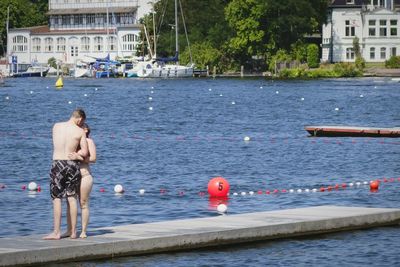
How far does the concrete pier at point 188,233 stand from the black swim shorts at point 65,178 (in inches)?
45.0

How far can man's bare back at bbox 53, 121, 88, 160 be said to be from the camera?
86.6 feet

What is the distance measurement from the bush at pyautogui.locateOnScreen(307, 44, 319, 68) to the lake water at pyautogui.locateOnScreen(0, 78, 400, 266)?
6382 cm

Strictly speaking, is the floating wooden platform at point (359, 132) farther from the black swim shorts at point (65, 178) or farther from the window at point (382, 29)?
the window at point (382, 29)

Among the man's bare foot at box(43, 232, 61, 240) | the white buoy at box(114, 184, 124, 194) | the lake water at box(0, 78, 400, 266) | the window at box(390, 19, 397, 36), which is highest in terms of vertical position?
the window at box(390, 19, 397, 36)

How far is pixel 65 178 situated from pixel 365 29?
15686cm

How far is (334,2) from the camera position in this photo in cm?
18162

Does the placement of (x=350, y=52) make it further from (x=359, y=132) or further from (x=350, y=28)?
(x=359, y=132)

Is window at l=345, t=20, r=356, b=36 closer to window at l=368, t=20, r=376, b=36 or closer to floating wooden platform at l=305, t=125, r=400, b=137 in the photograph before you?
window at l=368, t=20, r=376, b=36

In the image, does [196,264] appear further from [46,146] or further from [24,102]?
[24,102]

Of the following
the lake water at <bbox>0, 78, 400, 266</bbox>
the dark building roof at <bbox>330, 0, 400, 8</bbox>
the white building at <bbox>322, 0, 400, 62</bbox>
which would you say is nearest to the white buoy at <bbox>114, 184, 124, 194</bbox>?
the lake water at <bbox>0, 78, 400, 266</bbox>

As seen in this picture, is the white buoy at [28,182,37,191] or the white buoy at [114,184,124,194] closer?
the white buoy at [114,184,124,194]

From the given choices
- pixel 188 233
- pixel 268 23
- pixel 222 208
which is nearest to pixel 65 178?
pixel 188 233

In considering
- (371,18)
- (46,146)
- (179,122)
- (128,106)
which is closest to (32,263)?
(46,146)

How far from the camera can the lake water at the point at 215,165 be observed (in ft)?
97.8
